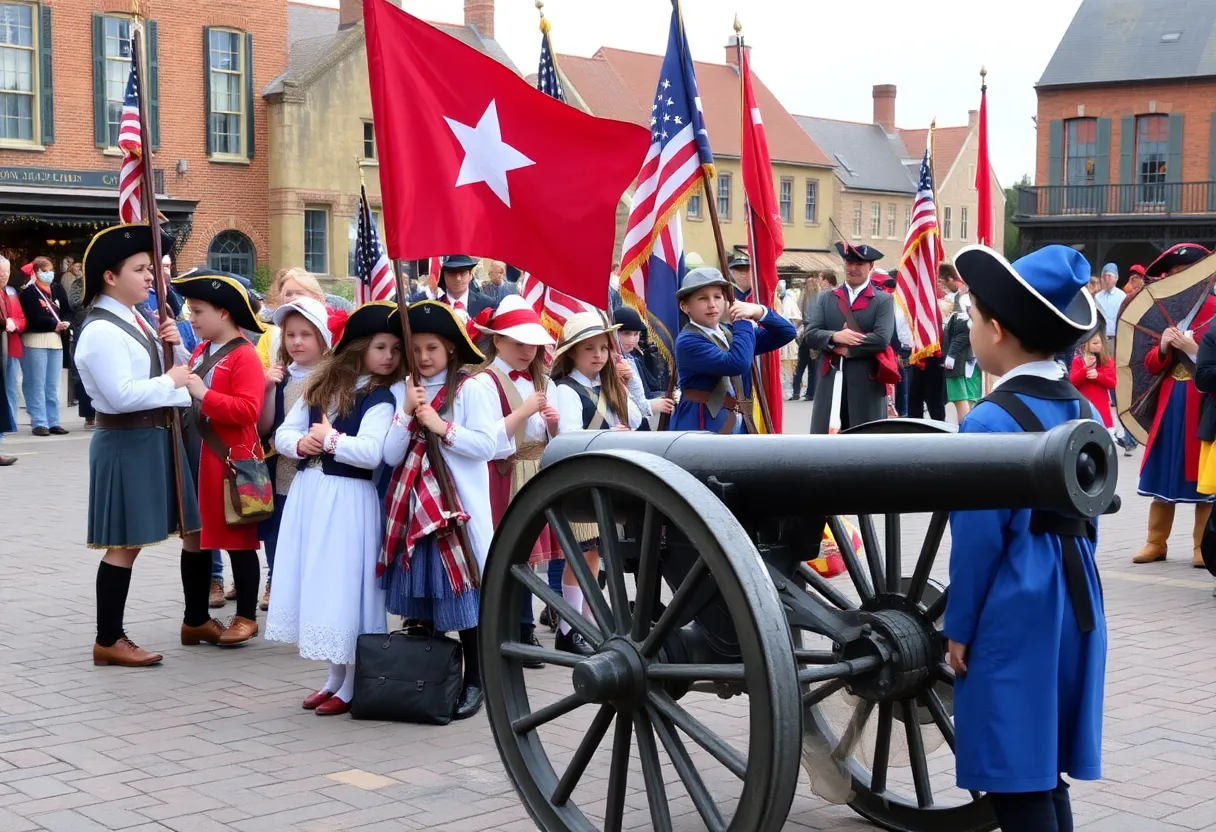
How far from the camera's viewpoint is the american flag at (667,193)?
7.88 metres

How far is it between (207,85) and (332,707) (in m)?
28.8

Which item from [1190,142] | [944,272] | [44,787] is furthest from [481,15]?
[44,787]

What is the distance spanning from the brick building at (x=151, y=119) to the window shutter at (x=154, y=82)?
0.04 m

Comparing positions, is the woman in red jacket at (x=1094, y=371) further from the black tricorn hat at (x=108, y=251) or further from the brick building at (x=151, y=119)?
the brick building at (x=151, y=119)

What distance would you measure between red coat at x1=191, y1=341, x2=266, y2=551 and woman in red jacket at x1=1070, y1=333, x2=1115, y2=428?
8.28m

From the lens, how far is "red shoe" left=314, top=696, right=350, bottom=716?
5.84 metres

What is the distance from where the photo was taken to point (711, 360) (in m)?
7.26

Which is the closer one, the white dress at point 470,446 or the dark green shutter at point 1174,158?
the white dress at point 470,446

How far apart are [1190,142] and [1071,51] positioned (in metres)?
5.10

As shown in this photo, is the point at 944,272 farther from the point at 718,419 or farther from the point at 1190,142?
the point at 1190,142

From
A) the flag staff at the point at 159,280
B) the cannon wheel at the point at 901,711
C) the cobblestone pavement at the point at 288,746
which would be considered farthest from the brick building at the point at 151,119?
the cannon wheel at the point at 901,711

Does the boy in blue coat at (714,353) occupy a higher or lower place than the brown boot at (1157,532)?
higher

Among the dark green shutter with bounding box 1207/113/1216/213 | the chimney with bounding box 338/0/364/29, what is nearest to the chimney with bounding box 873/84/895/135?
the dark green shutter with bounding box 1207/113/1216/213

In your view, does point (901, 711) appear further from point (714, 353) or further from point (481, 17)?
point (481, 17)
